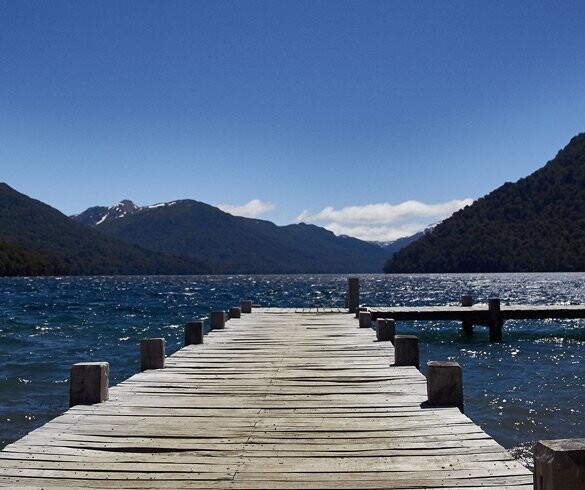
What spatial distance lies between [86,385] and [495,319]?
24168mm

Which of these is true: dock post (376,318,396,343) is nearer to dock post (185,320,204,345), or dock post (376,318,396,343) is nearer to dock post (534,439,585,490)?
dock post (185,320,204,345)

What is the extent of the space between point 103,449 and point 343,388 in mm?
4027

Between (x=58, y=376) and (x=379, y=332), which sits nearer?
(x=379, y=332)

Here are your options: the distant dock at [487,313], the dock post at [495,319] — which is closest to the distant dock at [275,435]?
the distant dock at [487,313]

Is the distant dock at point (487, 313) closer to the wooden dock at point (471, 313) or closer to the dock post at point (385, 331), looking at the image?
the wooden dock at point (471, 313)

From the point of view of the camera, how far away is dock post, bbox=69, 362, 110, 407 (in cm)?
806

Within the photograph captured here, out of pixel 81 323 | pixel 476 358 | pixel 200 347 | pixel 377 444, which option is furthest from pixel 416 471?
pixel 81 323

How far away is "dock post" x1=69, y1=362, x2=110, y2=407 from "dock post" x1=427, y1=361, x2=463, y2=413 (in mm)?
4018

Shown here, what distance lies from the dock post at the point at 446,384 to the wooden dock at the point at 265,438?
0.23m

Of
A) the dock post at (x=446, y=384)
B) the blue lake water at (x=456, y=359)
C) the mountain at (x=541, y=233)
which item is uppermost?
the mountain at (x=541, y=233)

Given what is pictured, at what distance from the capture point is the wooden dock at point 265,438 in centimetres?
538

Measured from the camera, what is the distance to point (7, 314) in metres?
48.1

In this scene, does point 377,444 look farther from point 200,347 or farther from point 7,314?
point 7,314

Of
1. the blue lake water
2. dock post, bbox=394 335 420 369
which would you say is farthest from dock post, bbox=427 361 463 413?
the blue lake water
